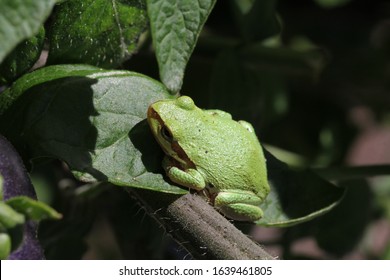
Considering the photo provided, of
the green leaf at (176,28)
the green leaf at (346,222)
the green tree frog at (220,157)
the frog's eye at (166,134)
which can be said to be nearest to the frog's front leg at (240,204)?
the green tree frog at (220,157)

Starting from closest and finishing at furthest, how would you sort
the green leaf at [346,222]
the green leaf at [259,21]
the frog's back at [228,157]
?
the frog's back at [228,157] → the green leaf at [259,21] → the green leaf at [346,222]

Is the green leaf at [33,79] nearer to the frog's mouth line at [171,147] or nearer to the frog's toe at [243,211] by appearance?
the frog's mouth line at [171,147]

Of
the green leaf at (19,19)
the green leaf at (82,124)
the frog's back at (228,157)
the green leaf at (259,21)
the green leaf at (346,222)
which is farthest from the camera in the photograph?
the green leaf at (346,222)

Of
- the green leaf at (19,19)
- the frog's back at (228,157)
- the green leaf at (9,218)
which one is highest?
the green leaf at (19,19)

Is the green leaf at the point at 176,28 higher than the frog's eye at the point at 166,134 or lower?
higher

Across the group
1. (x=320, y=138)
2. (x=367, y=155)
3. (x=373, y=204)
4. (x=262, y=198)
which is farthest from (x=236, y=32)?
(x=262, y=198)

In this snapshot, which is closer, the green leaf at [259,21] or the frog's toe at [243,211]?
the frog's toe at [243,211]
